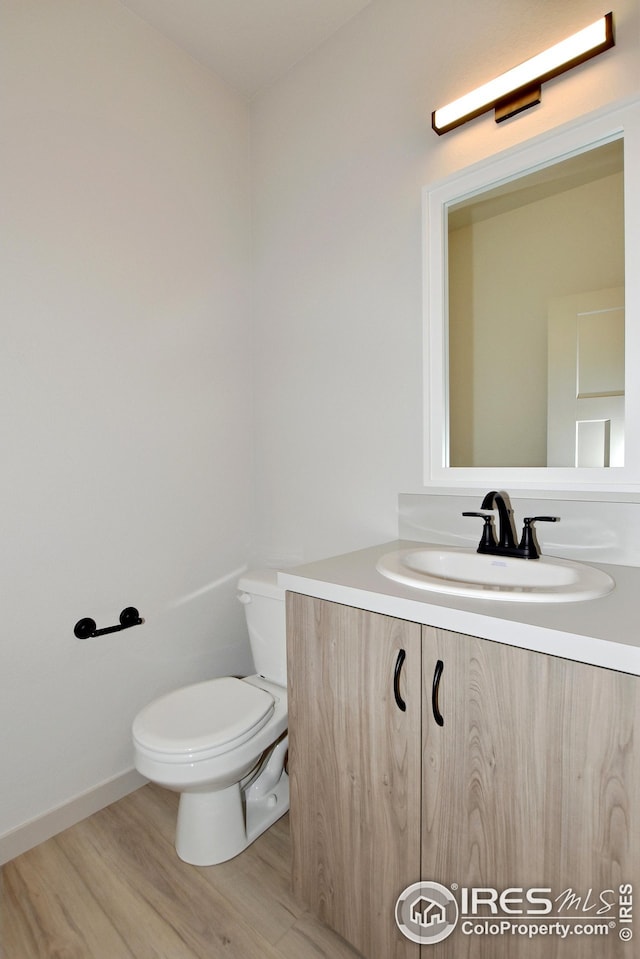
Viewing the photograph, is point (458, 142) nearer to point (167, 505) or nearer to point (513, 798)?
point (167, 505)

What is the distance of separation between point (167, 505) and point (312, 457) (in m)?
0.58

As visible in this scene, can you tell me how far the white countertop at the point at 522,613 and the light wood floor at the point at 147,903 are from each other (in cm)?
87

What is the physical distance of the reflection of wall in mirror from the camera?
1.25 metres

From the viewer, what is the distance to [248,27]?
174 cm

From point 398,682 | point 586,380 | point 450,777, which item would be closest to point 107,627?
point 398,682

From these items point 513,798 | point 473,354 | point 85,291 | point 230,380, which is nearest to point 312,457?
point 230,380

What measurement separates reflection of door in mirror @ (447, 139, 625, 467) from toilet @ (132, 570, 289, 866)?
0.91 m

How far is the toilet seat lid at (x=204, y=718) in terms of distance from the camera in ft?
4.38

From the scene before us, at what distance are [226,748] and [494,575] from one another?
2.88ft

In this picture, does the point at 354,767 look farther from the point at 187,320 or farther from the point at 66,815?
the point at 187,320

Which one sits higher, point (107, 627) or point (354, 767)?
point (107, 627)

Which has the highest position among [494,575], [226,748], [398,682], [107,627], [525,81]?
[525,81]

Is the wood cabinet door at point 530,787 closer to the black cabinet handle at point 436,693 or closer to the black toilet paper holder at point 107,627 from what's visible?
the black cabinet handle at point 436,693

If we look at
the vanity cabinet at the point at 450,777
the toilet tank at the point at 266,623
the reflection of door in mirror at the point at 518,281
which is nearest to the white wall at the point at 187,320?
the reflection of door in mirror at the point at 518,281
